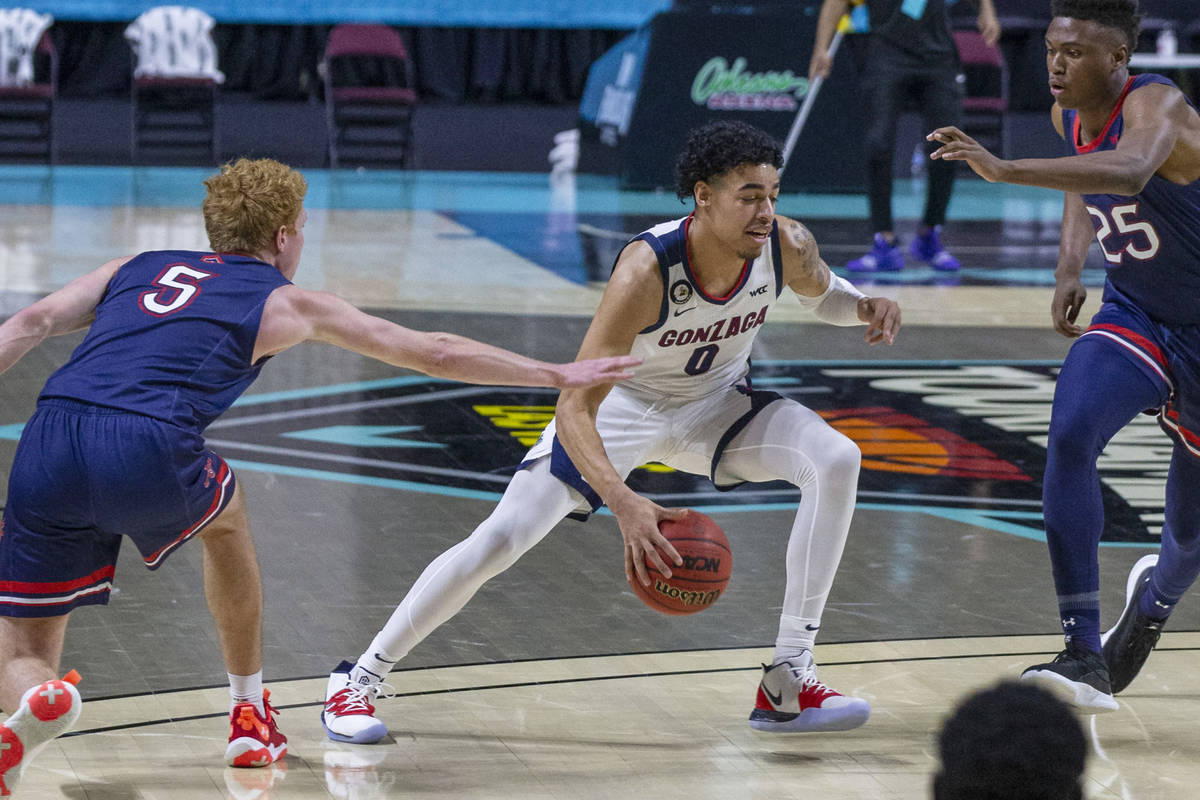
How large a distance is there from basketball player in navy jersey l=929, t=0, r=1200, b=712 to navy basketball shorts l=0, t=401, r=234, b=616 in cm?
180

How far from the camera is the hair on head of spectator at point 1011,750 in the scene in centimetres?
167

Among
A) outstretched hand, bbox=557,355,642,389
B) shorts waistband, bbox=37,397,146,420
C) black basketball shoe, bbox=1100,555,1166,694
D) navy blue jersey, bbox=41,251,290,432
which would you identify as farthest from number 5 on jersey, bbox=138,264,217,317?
black basketball shoe, bbox=1100,555,1166,694

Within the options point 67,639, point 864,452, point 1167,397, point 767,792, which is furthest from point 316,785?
point 864,452

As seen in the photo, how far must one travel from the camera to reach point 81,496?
131 inches

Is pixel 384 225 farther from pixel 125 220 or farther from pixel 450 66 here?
pixel 450 66

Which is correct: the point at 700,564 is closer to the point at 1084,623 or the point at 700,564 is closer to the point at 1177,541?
the point at 1084,623

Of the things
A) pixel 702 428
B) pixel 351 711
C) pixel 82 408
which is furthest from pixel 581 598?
pixel 82 408

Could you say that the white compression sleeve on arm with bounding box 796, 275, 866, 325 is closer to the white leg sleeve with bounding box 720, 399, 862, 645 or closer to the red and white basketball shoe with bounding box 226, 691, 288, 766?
the white leg sleeve with bounding box 720, 399, 862, 645

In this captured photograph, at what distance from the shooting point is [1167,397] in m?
4.10

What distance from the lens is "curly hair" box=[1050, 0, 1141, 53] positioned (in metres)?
4.12

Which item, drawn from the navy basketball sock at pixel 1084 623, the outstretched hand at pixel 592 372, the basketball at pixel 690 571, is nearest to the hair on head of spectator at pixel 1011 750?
the outstretched hand at pixel 592 372

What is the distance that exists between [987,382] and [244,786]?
5.17 meters

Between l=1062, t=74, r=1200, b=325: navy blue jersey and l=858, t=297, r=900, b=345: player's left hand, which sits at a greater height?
l=1062, t=74, r=1200, b=325: navy blue jersey

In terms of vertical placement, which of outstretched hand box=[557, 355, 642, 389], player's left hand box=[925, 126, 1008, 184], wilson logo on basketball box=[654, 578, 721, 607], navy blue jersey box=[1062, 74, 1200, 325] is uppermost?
player's left hand box=[925, 126, 1008, 184]
